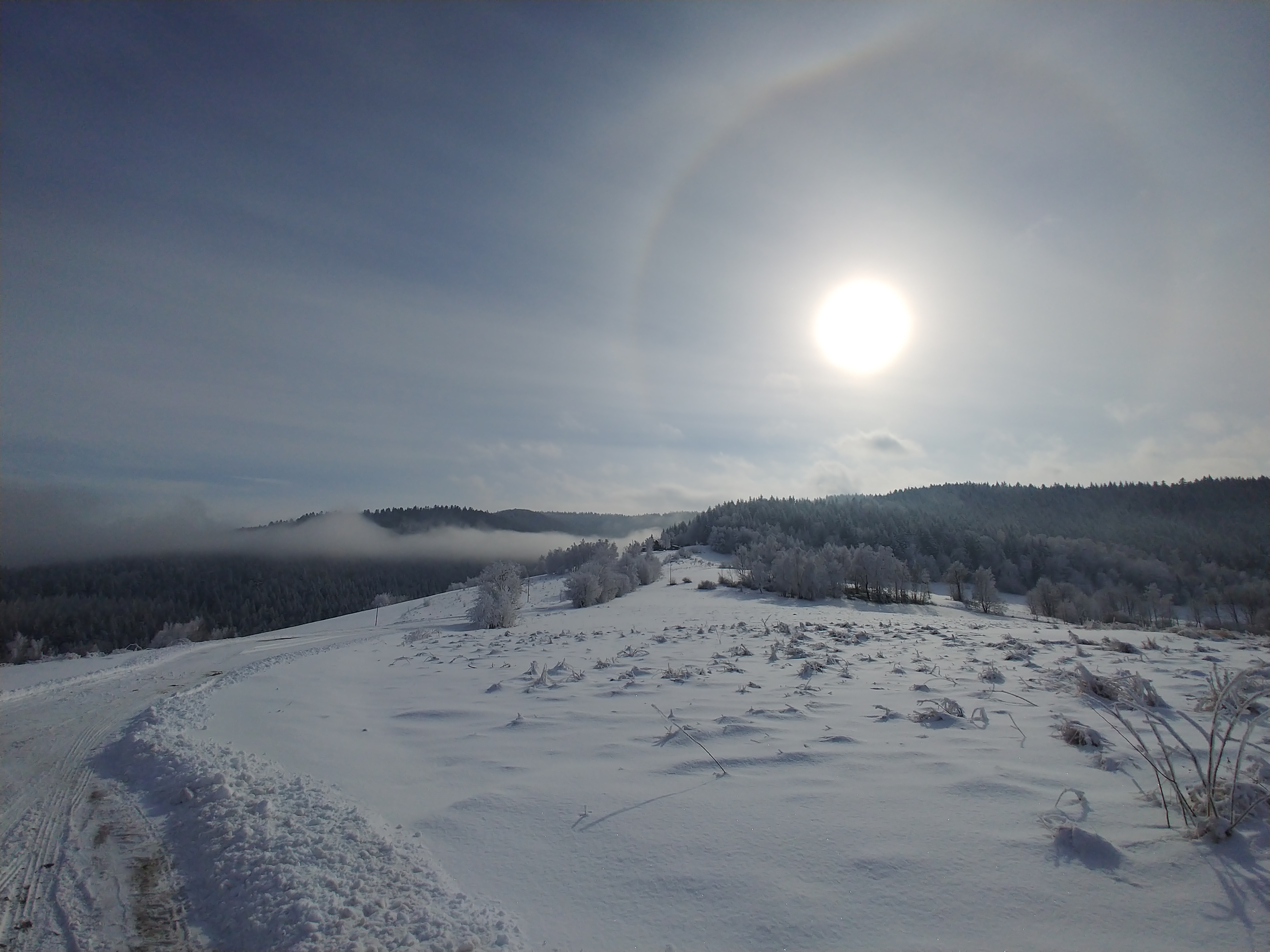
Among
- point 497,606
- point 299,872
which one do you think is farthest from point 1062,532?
point 299,872

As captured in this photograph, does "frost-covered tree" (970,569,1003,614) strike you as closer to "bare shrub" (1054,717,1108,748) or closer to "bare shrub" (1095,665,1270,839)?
"bare shrub" (1054,717,1108,748)

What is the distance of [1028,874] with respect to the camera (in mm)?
3748

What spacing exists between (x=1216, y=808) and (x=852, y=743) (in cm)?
314

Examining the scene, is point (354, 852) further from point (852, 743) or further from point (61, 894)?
point (852, 743)

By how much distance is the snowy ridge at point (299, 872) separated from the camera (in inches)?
154

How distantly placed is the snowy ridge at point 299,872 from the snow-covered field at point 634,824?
3cm

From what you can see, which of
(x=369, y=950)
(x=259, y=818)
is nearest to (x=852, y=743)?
(x=369, y=950)

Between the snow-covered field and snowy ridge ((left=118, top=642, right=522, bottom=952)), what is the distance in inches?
1.0

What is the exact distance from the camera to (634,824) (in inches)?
195

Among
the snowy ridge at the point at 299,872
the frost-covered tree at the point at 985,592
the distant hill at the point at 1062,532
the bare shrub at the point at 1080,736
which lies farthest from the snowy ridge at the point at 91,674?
the frost-covered tree at the point at 985,592

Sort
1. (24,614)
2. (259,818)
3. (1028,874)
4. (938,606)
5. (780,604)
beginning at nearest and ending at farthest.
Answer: (1028,874) → (259,818) → (780,604) → (938,606) → (24,614)

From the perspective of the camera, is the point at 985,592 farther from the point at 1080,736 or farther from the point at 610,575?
the point at 1080,736

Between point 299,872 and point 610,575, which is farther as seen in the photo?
point 610,575

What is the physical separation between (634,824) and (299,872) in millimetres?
2920
